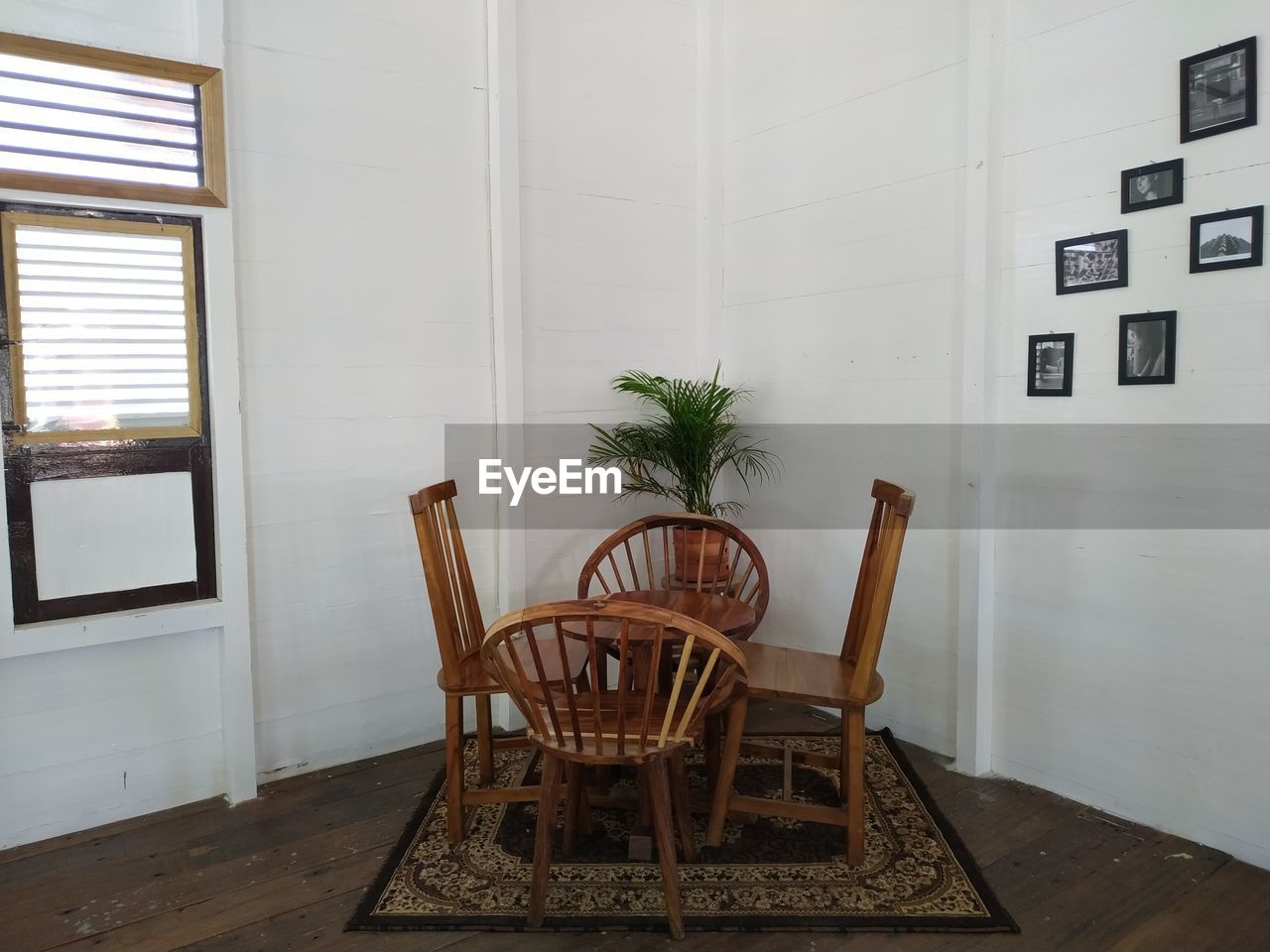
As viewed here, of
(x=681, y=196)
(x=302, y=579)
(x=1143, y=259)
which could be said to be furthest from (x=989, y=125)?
(x=302, y=579)

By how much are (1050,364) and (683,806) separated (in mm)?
1787

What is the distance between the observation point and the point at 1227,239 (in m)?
2.35

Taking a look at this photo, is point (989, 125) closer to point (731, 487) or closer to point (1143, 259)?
point (1143, 259)

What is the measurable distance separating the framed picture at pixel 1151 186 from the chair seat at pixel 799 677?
1.57 m

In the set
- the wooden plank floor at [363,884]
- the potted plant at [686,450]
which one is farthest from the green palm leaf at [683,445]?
the wooden plank floor at [363,884]

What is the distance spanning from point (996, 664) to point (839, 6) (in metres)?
2.55

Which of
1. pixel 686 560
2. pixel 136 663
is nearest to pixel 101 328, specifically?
pixel 136 663

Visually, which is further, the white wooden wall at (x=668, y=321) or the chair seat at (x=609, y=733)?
the white wooden wall at (x=668, y=321)

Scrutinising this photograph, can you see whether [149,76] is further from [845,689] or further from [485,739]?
[845,689]

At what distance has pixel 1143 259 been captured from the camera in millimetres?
2531

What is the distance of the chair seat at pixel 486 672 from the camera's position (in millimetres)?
2484

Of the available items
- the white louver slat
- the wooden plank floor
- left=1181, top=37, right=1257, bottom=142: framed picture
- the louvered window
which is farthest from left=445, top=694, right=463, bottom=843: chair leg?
left=1181, top=37, right=1257, bottom=142: framed picture

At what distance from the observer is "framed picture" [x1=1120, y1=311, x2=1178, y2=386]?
2477 mm

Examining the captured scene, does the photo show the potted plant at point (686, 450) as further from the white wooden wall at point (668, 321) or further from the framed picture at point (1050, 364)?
the framed picture at point (1050, 364)
